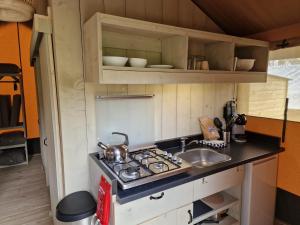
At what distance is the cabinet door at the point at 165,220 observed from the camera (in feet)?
4.30

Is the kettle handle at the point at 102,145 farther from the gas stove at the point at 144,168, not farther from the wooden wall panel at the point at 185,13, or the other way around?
the wooden wall panel at the point at 185,13

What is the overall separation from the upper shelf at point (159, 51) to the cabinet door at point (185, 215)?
0.91 meters

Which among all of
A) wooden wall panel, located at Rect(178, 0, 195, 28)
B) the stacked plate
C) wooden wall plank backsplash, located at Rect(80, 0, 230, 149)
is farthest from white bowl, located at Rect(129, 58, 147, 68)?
wooden wall panel, located at Rect(178, 0, 195, 28)

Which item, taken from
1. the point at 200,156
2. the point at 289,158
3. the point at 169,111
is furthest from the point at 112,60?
the point at 289,158

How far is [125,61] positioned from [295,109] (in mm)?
1653

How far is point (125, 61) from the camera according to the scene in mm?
1416

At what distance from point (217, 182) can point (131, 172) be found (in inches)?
28.0

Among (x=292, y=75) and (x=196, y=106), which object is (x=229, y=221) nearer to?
(x=196, y=106)

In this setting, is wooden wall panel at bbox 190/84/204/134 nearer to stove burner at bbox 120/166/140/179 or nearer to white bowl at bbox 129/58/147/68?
white bowl at bbox 129/58/147/68

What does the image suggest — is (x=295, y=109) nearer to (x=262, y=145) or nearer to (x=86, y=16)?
(x=262, y=145)

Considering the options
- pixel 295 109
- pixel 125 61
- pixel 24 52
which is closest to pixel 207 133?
pixel 295 109

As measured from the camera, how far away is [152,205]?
1.29 meters

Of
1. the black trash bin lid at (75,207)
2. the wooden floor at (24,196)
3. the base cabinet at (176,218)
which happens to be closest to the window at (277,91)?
the base cabinet at (176,218)

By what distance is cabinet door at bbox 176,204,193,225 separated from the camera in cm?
142
